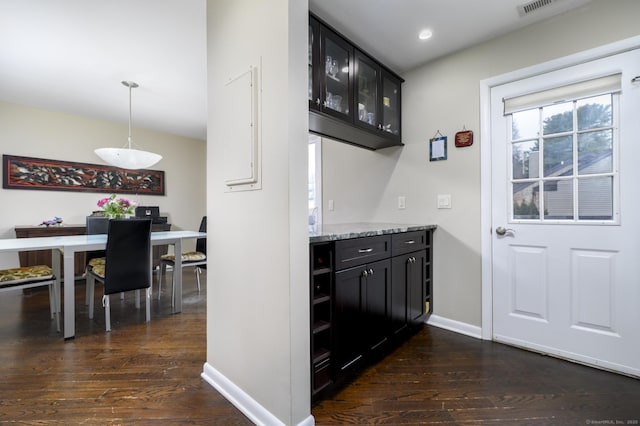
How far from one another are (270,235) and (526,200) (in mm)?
1988

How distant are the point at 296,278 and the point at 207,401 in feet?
3.09

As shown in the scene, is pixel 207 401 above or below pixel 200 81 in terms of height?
below

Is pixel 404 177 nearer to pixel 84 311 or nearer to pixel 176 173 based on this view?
pixel 84 311

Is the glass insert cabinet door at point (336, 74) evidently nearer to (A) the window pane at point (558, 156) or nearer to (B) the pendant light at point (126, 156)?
(A) the window pane at point (558, 156)

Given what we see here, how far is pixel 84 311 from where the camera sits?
299 cm

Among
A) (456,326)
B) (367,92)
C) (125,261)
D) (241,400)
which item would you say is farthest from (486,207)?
(125,261)

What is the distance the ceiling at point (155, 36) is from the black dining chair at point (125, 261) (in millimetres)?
1573

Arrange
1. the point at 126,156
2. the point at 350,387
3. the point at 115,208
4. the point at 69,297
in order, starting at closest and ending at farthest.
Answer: the point at 350,387, the point at 69,297, the point at 115,208, the point at 126,156

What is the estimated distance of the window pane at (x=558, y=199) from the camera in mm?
1958

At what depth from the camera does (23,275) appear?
249cm

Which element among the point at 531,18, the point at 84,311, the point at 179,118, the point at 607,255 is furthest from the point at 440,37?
the point at 84,311

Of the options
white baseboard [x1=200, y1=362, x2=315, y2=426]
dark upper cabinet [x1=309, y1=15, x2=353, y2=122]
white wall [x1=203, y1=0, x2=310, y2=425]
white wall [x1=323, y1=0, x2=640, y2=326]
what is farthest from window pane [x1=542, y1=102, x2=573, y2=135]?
white baseboard [x1=200, y1=362, x2=315, y2=426]

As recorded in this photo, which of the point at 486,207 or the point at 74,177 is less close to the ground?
the point at 74,177

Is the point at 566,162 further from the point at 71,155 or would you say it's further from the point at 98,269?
the point at 71,155
